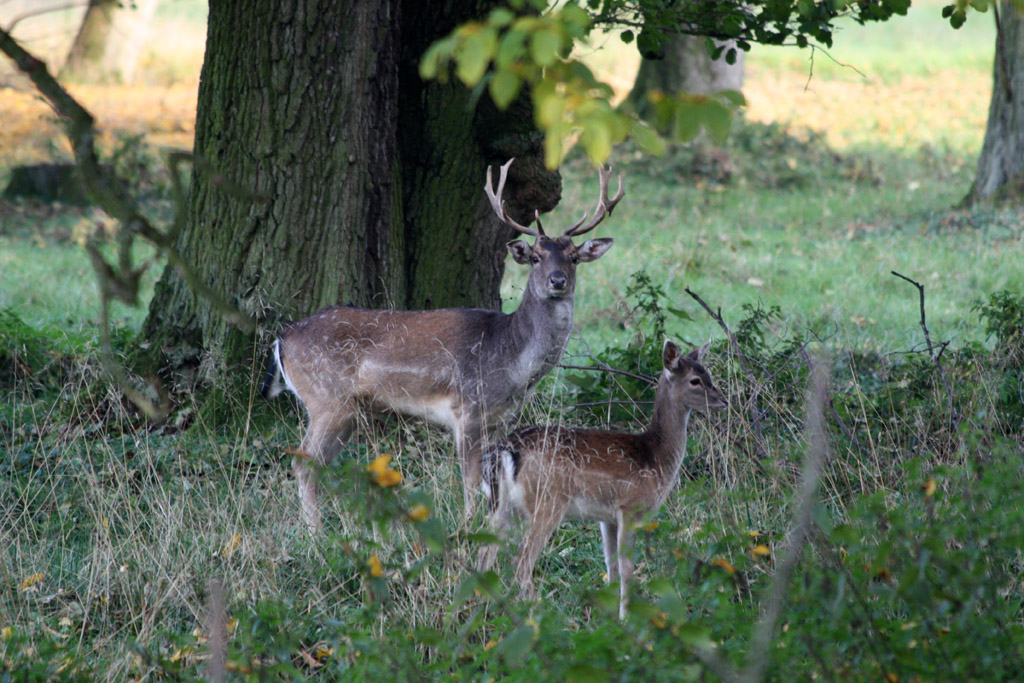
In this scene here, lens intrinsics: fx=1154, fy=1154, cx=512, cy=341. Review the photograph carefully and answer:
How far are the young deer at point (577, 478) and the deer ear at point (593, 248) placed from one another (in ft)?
→ 3.75

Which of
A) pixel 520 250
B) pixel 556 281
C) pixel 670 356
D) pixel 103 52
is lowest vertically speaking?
pixel 670 356

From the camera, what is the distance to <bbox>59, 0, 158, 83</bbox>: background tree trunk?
20547mm

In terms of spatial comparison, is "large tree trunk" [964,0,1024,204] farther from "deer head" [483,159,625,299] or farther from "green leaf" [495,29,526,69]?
"green leaf" [495,29,526,69]

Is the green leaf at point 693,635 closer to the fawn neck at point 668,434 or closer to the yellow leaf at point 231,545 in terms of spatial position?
the yellow leaf at point 231,545

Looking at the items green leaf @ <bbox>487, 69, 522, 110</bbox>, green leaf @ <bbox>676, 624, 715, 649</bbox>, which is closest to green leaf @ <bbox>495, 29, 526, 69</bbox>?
green leaf @ <bbox>487, 69, 522, 110</bbox>

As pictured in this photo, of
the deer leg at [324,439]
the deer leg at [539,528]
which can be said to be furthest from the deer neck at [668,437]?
the deer leg at [324,439]

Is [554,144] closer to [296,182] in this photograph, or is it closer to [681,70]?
[296,182]

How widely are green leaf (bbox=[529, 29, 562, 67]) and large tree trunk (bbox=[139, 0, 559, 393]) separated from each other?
4.11 metres

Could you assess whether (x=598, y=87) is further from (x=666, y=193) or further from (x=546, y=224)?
(x=666, y=193)

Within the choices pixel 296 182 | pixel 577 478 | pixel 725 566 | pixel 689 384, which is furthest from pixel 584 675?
pixel 296 182

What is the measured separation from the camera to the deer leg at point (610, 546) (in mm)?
5160

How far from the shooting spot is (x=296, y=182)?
6691 millimetres

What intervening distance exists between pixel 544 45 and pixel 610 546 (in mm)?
3179

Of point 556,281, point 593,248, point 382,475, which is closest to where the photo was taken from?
point 382,475
